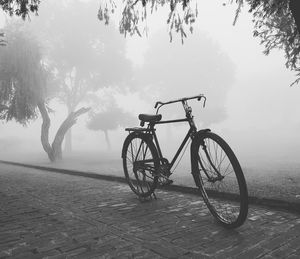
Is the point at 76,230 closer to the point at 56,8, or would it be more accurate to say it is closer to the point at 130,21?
the point at 130,21

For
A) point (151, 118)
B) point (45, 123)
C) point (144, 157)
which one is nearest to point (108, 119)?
point (45, 123)

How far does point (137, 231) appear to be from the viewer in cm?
328

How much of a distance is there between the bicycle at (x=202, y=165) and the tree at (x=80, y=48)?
24354mm

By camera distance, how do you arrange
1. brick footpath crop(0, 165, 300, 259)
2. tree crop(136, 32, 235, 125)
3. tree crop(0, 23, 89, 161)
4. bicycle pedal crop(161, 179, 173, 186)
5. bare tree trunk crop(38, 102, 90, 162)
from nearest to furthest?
brick footpath crop(0, 165, 300, 259) → bicycle pedal crop(161, 179, 173, 186) → tree crop(0, 23, 89, 161) → bare tree trunk crop(38, 102, 90, 162) → tree crop(136, 32, 235, 125)

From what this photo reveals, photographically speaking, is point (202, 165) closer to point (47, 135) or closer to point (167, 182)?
point (167, 182)

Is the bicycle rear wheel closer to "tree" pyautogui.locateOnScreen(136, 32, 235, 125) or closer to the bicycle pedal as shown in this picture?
the bicycle pedal

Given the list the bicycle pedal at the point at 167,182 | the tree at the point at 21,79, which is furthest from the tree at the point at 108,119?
the bicycle pedal at the point at 167,182

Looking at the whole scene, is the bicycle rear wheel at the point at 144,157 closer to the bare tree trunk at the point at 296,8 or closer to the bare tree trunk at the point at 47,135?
the bare tree trunk at the point at 296,8

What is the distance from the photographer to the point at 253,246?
2.70 meters

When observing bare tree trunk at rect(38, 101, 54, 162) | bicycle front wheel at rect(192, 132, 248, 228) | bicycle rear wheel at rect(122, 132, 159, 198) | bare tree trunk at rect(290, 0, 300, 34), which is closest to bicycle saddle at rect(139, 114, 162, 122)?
bicycle rear wheel at rect(122, 132, 159, 198)

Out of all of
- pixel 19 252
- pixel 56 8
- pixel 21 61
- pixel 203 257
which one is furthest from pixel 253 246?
pixel 56 8

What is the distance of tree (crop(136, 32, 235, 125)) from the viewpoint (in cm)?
4334

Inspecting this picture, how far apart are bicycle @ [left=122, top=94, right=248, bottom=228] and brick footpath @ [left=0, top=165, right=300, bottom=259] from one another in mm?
191

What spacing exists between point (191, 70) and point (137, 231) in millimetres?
41683
